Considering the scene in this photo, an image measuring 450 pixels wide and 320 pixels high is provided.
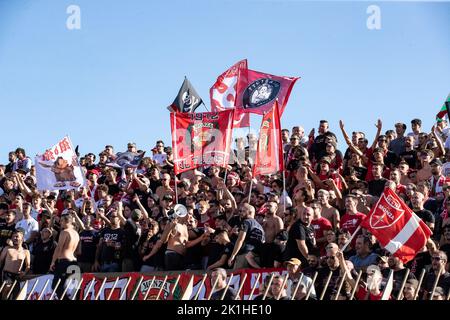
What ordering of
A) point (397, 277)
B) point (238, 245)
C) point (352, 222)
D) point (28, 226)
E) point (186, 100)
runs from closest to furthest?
point (397, 277), point (352, 222), point (238, 245), point (28, 226), point (186, 100)

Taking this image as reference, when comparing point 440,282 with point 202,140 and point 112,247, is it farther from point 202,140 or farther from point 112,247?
point 202,140

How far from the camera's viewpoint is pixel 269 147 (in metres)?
17.8

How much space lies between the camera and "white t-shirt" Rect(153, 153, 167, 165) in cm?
2234

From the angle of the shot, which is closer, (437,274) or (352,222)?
(437,274)

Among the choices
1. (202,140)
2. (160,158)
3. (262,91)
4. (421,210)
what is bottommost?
(160,158)

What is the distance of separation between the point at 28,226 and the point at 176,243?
3.78 m

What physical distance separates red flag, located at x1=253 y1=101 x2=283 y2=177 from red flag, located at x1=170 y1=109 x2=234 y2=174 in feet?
3.19

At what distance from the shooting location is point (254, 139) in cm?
2081

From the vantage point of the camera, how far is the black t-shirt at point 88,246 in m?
18.0

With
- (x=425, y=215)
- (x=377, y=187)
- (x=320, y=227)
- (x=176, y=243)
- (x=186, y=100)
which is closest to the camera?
(x=425, y=215)

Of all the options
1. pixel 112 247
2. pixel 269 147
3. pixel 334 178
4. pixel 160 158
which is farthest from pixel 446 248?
pixel 160 158

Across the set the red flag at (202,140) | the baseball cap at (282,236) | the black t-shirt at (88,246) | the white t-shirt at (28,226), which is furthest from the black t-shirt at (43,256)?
the baseball cap at (282,236)

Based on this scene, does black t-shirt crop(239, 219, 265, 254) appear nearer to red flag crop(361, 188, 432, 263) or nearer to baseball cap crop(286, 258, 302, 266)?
baseball cap crop(286, 258, 302, 266)
